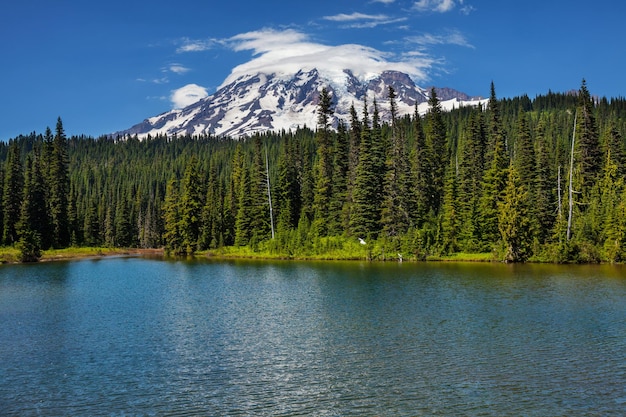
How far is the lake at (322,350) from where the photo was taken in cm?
2002

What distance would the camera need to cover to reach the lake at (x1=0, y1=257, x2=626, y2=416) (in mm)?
20016

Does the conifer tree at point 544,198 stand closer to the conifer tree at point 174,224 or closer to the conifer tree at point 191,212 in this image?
the conifer tree at point 191,212

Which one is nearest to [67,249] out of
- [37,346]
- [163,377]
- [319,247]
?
[319,247]

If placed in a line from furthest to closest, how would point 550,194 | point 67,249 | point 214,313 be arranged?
point 67,249 → point 550,194 → point 214,313

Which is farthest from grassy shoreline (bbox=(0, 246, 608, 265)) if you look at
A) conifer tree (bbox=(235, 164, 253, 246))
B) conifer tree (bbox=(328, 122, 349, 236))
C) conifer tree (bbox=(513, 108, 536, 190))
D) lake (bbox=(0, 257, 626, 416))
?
A: lake (bbox=(0, 257, 626, 416))

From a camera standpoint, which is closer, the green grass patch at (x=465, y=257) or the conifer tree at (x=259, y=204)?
the green grass patch at (x=465, y=257)

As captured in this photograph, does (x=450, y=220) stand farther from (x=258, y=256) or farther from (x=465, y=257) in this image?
(x=258, y=256)

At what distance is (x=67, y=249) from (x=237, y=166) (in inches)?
1584

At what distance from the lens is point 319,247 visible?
92.4 m

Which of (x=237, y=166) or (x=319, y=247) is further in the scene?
(x=237, y=166)

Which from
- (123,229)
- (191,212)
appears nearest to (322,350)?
(191,212)

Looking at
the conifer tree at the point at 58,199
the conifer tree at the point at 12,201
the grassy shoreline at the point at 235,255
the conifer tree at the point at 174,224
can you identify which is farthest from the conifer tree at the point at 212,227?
the conifer tree at the point at 12,201

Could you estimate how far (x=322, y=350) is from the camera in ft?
90.6

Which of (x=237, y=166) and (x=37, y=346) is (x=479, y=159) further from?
(x=37, y=346)
